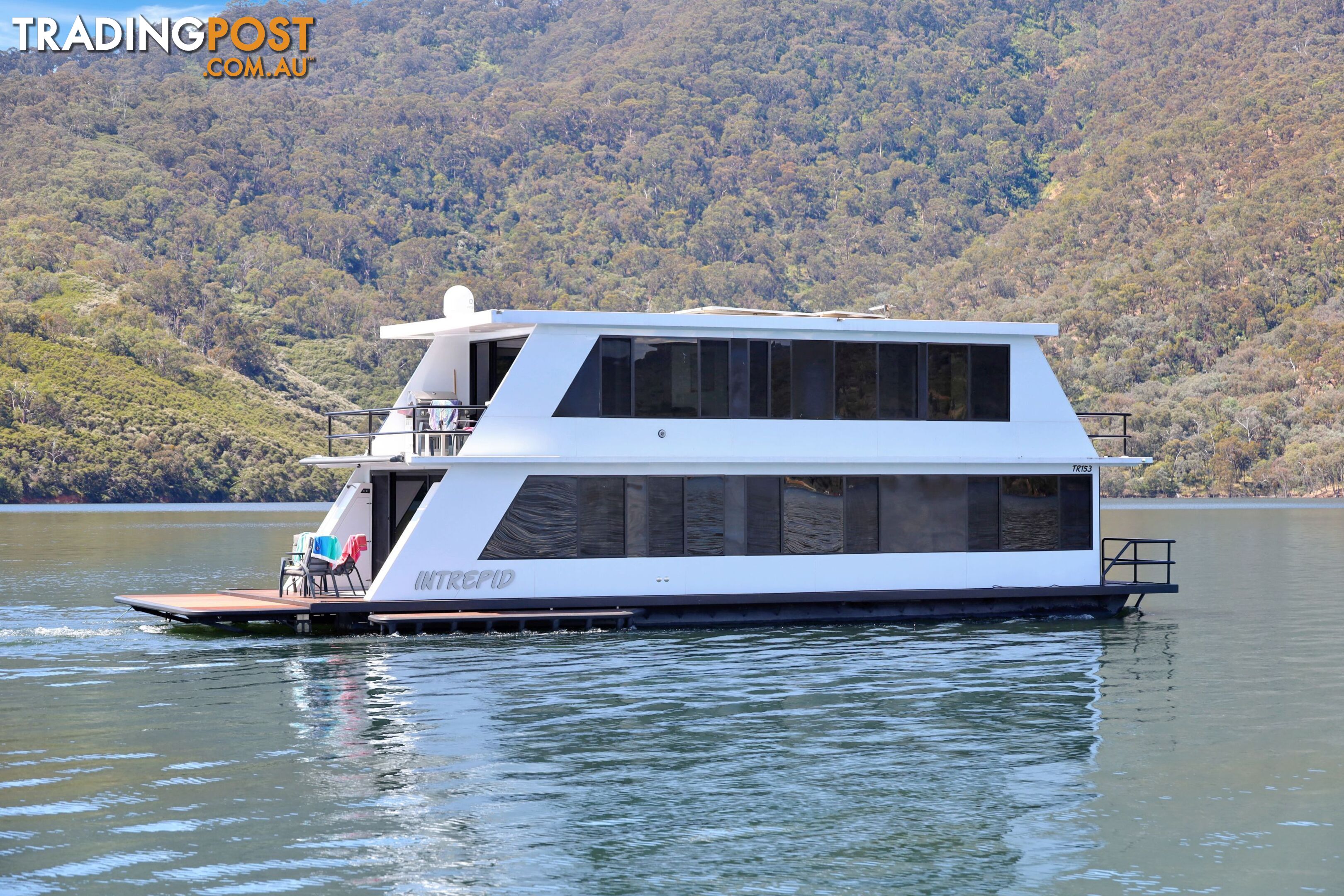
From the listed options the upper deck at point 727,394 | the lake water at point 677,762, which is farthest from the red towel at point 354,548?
the lake water at point 677,762

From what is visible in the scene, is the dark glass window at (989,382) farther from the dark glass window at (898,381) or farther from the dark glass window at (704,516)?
the dark glass window at (704,516)

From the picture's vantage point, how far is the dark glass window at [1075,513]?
80.3 ft

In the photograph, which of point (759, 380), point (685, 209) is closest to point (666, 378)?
point (759, 380)

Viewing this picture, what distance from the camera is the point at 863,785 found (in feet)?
44.9

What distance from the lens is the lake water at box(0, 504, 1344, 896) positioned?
11.2m

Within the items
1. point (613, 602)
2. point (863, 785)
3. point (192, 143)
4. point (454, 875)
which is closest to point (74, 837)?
point (454, 875)

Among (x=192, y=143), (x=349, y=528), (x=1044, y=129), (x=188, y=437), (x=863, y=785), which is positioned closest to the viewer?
(x=863, y=785)

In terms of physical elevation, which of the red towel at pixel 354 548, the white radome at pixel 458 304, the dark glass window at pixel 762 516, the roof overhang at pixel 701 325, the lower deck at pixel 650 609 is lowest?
the lower deck at pixel 650 609

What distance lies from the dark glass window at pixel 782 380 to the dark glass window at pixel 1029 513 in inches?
138

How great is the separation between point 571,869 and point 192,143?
13671 centimetres

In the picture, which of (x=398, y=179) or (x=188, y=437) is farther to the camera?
(x=398, y=179)

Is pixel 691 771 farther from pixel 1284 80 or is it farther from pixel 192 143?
pixel 1284 80

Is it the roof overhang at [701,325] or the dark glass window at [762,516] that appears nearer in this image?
the roof overhang at [701,325]

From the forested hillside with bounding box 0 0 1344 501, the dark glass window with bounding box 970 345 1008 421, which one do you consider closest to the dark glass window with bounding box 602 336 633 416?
A: the dark glass window with bounding box 970 345 1008 421
